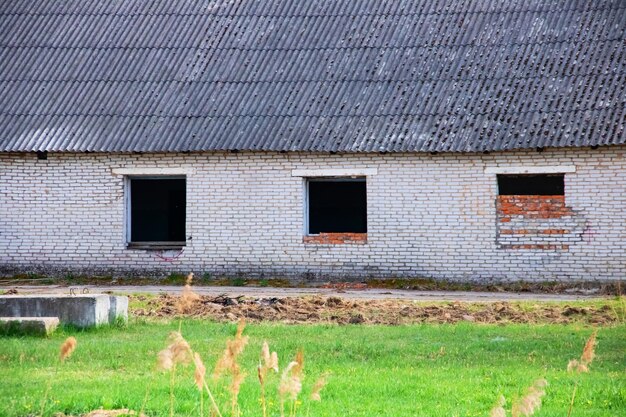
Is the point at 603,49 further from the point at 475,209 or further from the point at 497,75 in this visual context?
the point at 475,209

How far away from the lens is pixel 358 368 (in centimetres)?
1096

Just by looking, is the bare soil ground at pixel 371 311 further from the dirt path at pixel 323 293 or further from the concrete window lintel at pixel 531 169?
the concrete window lintel at pixel 531 169

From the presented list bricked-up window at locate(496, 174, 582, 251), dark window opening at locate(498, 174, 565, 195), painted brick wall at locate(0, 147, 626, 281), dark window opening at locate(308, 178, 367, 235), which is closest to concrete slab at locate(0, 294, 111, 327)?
painted brick wall at locate(0, 147, 626, 281)

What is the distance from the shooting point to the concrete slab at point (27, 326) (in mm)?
13242

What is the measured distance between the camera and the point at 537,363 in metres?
11.5

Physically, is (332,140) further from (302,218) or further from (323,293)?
(323,293)

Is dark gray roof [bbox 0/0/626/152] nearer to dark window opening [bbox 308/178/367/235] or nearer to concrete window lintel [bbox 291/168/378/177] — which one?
concrete window lintel [bbox 291/168/378/177]

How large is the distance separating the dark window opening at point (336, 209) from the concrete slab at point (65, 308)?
11.0 m

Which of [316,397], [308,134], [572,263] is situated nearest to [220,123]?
[308,134]

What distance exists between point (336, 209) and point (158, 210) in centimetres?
477

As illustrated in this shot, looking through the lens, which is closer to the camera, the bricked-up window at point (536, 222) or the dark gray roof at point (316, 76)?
the bricked-up window at point (536, 222)

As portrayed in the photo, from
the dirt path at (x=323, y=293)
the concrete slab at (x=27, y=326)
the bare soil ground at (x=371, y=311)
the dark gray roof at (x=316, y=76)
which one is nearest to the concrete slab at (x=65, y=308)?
the concrete slab at (x=27, y=326)

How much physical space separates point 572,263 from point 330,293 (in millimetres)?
4340

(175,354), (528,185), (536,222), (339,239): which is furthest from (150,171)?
(175,354)
